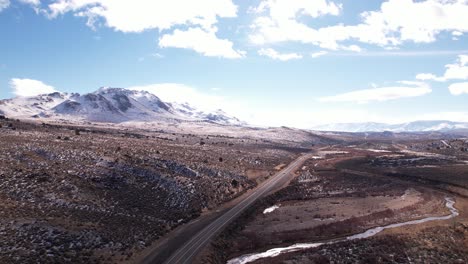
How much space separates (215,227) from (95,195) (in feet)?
63.1

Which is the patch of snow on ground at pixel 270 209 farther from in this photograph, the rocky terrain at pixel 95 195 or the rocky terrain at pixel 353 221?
the rocky terrain at pixel 95 195

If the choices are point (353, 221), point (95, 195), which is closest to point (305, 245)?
point (353, 221)

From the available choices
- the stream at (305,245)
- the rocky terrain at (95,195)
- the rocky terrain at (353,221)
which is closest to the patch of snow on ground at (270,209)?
the rocky terrain at (353,221)

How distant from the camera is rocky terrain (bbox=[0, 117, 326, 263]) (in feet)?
136

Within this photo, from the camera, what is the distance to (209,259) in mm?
41688

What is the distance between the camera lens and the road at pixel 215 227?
4225 centimetres

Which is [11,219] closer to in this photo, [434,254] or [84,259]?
[84,259]

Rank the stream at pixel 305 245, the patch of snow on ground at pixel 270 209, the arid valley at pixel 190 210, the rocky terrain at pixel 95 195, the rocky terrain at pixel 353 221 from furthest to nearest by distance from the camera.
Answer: the patch of snow on ground at pixel 270 209 → the stream at pixel 305 245 → the rocky terrain at pixel 353 221 → the arid valley at pixel 190 210 → the rocky terrain at pixel 95 195

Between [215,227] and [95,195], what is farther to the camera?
[95,195]

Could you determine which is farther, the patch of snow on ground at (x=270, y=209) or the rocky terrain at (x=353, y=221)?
the patch of snow on ground at (x=270, y=209)

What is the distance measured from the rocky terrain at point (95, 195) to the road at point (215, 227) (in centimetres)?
380

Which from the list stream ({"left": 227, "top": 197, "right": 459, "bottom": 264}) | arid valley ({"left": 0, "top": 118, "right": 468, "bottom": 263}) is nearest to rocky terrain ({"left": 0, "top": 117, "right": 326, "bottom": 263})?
arid valley ({"left": 0, "top": 118, "right": 468, "bottom": 263})

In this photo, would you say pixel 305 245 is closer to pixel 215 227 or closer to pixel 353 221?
pixel 353 221

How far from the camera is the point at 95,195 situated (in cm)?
5619
